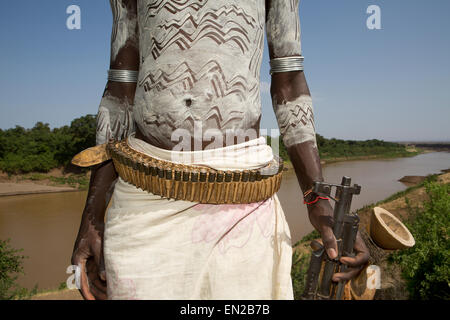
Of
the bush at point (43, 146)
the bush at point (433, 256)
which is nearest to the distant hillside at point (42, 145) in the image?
the bush at point (43, 146)

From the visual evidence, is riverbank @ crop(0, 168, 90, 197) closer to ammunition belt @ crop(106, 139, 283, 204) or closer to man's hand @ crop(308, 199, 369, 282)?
ammunition belt @ crop(106, 139, 283, 204)

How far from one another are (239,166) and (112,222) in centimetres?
65

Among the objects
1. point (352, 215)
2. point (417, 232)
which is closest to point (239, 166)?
point (352, 215)

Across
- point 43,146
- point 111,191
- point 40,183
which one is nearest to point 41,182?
point 40,183

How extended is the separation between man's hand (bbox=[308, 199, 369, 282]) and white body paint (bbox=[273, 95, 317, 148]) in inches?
13.2

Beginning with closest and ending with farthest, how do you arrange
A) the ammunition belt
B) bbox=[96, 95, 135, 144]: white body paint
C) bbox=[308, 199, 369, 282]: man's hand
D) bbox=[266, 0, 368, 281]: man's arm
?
the ammunition belt
bbox=[308, 199, 369, 282]: man's hand
bbox=[266, 0, 368, 281]: man's arm
bbox=[96, 95, 135, 144]: white body paint

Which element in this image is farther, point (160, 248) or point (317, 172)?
point (317, 172)

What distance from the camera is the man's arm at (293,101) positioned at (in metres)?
1.40

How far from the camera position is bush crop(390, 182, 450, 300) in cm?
634

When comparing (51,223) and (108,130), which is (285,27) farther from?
(51,223)

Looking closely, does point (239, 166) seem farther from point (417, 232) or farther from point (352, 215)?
point (417, 232)

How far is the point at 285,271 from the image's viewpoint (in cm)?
128

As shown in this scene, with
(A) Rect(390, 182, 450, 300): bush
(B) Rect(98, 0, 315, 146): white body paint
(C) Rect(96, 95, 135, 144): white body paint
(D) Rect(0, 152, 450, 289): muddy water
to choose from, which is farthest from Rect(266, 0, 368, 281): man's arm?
(D) Rect(0, 152, 450, 289): muddy water

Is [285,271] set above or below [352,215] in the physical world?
below
